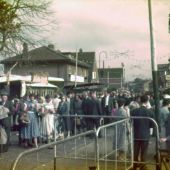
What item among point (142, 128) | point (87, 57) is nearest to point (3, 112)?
point (142, 128)

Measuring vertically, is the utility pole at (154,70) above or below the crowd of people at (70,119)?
above

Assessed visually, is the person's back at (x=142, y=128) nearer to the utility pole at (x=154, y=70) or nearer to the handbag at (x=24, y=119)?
the utility pole at (x=154, y=70)

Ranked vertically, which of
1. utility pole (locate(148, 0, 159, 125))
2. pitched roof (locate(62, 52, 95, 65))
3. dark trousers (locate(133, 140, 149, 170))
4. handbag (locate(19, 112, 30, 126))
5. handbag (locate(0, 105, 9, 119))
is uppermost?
pitched roof (locate(62, 52, 95, 65))

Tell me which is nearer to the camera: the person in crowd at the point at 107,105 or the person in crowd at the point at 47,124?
the person in crowd at the point at 47,124

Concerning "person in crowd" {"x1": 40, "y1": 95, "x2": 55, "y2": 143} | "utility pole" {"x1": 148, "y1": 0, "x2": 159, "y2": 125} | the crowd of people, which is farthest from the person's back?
"person in crowd" {"x1": 40, "y1": 95, "x2": 55, "y2": 143}

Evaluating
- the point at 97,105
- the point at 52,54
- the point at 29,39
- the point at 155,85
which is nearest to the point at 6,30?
the point at 29,39

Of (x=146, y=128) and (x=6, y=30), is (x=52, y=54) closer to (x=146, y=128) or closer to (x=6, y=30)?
(x=6, y=30)

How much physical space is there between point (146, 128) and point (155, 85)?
11.4ft

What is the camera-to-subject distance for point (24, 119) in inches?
608

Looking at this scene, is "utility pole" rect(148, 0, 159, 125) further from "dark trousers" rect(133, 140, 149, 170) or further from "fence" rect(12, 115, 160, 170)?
"fence" rect(12, 115, 160, 170)

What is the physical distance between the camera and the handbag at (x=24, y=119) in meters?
15.4

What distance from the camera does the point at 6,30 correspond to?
20.9 meters

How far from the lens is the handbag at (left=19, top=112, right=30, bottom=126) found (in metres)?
15.4

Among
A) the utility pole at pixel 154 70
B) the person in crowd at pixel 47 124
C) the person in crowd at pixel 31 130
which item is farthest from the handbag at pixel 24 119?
the utility pole at pixel 154 70
